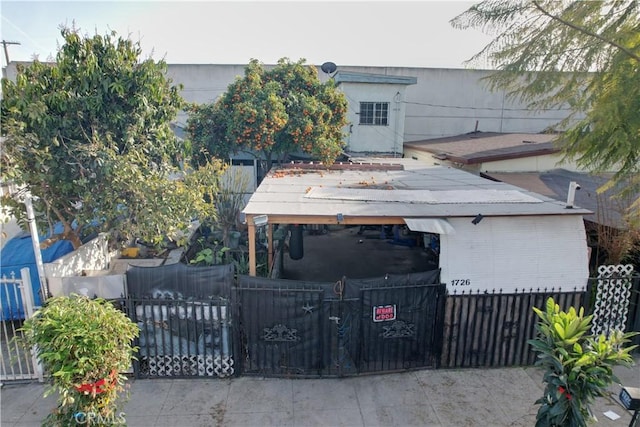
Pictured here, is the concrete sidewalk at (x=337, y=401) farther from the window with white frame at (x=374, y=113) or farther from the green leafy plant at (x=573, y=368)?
the window with white frame at (x=374, y=113)

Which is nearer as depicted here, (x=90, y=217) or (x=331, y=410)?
(x=331, y=410)

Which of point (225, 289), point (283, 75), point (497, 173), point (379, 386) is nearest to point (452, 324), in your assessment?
point (379, 386)

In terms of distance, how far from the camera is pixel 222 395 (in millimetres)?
5957

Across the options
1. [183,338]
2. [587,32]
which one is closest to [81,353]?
[183,338]

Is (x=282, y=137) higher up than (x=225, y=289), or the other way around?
(x=282, y=137)

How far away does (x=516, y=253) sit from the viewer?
22.3 feet

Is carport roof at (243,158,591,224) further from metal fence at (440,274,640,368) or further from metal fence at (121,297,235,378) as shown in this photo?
metal fence at (121,297,235,378)

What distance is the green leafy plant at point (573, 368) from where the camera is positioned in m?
4.41

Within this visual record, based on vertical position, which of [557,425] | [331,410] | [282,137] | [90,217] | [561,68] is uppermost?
[561,68]

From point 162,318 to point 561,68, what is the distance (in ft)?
25.4

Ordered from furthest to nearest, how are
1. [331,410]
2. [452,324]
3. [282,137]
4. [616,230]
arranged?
[282,137] → [616,230] → [452,324] → [331,410]

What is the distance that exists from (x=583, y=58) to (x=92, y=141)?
8.27m

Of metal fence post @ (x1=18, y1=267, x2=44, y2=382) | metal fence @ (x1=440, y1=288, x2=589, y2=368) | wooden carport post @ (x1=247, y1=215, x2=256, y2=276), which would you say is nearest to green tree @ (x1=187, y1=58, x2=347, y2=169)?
wooden carport post @ (x1=247, y1=215, x2=256, y2=276)

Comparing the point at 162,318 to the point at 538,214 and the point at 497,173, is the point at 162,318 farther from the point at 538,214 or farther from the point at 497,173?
the point at 497,173
